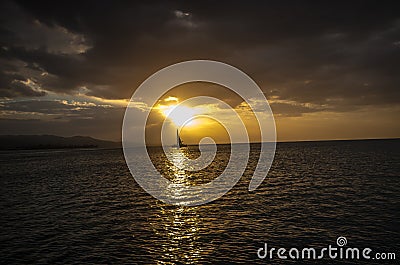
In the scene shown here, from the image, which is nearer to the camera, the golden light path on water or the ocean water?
the golden light path on water

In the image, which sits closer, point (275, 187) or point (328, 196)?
point (328, 196)

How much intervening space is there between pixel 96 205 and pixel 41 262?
21.4m

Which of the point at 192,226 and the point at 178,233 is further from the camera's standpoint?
the point at 192,226

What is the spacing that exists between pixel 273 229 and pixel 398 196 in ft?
90.5

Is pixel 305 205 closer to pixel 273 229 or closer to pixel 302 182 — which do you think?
pixel 273 229

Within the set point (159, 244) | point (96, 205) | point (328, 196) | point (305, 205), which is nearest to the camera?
point (159, 244)

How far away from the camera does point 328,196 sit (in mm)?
45656

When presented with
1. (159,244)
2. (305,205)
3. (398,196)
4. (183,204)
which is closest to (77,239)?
(159,244)

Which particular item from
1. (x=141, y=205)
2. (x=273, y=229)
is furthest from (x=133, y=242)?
(x=141, y=205)

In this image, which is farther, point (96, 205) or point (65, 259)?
point (96, 205)

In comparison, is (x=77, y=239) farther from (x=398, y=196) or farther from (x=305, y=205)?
(x=398, y=196)

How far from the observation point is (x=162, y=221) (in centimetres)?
3344

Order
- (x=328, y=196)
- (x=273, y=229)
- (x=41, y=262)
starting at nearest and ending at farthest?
(x=41, y=262), (x=273, y=229), (x=328, y=196)

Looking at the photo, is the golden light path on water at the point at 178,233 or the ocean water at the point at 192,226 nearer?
the golden light path on water at the point at 178,233
